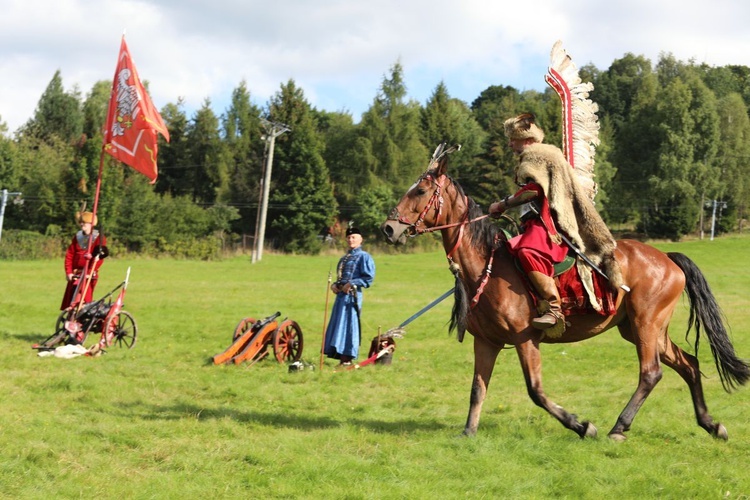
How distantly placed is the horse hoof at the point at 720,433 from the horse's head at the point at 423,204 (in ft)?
10.7

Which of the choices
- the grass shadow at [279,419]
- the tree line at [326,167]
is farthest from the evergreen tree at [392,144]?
the grass shadow at [279,419]

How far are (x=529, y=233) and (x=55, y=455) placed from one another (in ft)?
14.8

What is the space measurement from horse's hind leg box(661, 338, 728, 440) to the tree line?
144 ft

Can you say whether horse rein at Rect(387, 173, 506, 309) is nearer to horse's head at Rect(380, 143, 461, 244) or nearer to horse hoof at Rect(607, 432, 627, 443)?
horse's head at Rect(380, 143, 461, 244)

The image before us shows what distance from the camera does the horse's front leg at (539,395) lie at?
7258 mm

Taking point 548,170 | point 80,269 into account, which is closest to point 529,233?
point 548,170

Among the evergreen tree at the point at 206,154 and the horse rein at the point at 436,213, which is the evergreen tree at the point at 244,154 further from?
the horse rein at the point at 436,213

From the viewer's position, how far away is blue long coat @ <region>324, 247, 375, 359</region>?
12.2 metres

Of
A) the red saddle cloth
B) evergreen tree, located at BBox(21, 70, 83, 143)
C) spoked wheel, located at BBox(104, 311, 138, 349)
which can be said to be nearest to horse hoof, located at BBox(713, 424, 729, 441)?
the red saddle cloth

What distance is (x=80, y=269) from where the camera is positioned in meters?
14.5

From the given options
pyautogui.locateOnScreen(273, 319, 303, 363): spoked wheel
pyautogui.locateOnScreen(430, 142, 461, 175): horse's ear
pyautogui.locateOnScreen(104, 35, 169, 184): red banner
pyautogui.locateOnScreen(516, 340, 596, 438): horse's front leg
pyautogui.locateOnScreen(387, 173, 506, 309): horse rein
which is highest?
pyautogui.locateOnScreen(104, 35, 169, 184): red banner

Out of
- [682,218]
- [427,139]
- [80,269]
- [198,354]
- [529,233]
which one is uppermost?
[427,139]

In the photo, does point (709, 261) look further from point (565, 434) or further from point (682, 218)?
point (565, 434)

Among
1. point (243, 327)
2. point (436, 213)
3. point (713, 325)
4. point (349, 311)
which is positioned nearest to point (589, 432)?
point (713, 325)
